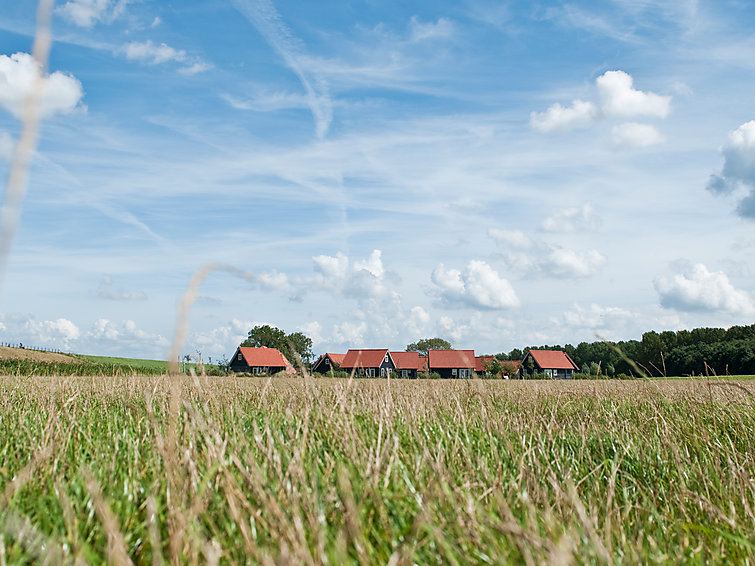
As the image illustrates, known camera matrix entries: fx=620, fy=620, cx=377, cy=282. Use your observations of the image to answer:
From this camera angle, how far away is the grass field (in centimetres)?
213

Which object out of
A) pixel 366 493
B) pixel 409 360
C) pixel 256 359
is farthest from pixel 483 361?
pixel 409 360

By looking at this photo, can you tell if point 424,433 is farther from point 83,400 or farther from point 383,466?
point 83,400

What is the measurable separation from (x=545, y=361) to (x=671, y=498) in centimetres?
7110


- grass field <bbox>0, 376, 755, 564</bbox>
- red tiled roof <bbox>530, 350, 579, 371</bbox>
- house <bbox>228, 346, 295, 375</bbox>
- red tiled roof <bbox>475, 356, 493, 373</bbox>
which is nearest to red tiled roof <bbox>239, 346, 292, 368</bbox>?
house <bbox>228, 346, 295, 375</bbox>

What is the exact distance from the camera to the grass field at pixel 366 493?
2.13m

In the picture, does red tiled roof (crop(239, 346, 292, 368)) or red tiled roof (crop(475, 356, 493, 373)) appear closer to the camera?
red tiled roof (crop(475, 356, 493, 373))

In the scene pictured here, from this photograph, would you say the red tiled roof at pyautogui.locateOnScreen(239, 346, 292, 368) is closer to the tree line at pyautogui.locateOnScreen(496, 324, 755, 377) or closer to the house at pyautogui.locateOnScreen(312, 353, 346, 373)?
the house at pyautogui.locateOnScreen(312, 353, 346, 373)

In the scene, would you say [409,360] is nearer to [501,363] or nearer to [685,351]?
[501,363]

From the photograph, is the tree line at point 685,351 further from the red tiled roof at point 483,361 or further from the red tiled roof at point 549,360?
the red tiled roof at point 549,360

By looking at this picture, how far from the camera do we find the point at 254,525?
236 centimetres

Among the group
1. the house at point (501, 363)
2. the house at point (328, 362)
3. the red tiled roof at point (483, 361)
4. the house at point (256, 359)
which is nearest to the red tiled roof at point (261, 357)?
the house at point (256, 359)

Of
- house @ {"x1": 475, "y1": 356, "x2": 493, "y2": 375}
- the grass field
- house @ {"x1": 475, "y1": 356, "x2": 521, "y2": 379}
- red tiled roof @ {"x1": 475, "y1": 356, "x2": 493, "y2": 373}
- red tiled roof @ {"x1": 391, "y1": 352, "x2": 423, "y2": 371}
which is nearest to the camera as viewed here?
the grass field

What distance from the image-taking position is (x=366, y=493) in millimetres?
2635

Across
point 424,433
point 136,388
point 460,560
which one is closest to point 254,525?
point 460,560
